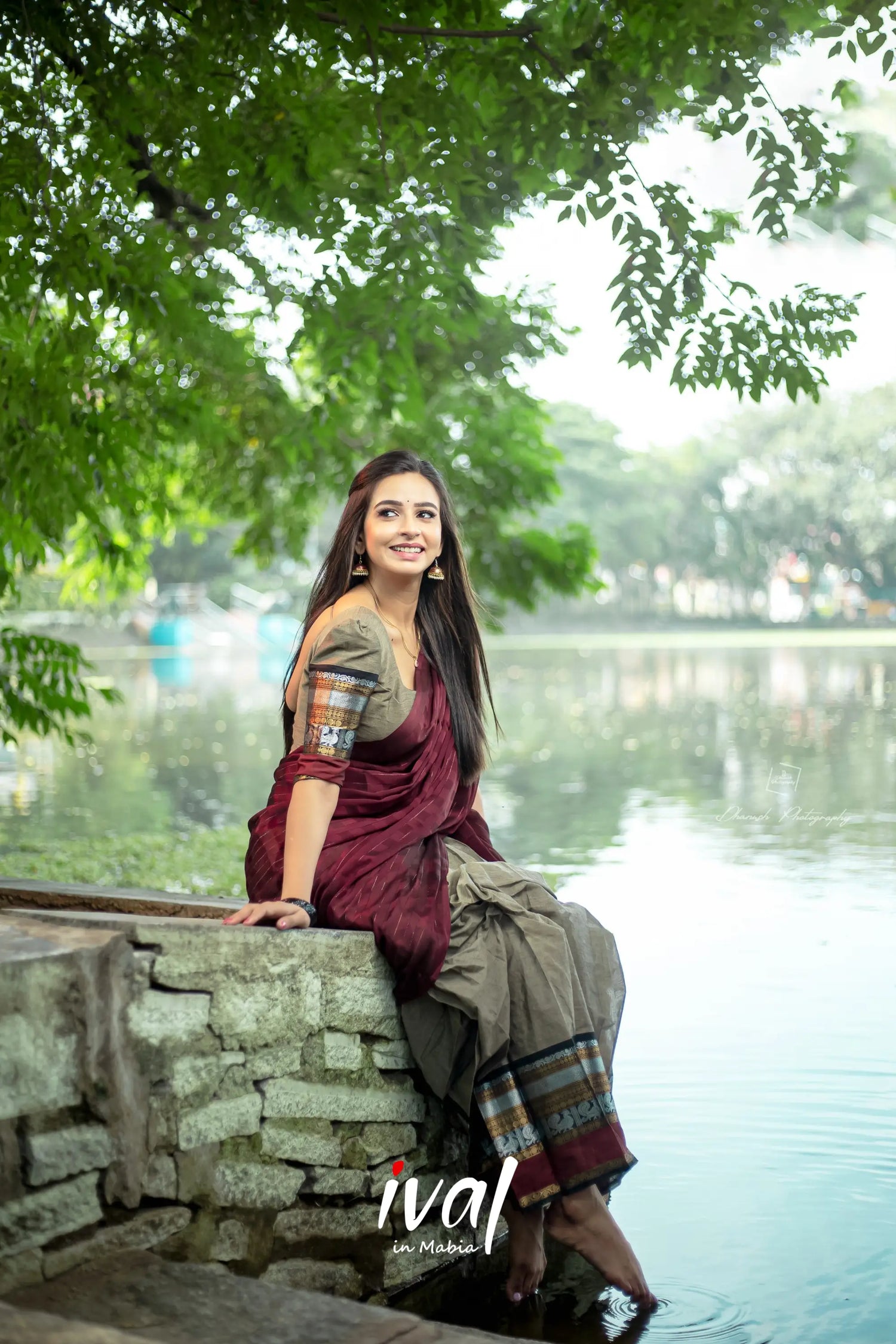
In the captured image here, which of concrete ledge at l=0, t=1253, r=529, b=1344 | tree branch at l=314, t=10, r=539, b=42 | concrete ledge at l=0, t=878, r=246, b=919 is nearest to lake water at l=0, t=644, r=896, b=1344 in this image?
concrete ledge at l=0, t=1253, r=529, b=1344

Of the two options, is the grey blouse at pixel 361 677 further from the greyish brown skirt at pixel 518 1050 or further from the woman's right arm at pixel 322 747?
the greyish brown skirt at pixel 518 1050

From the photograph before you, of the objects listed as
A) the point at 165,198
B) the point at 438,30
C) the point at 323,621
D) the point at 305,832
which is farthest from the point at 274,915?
the point at 165,198

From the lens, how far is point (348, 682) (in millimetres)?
3461

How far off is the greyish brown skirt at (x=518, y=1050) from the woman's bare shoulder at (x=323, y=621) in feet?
2.13

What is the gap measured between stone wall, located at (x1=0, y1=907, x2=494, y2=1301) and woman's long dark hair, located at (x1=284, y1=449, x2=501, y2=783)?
2.13 ft

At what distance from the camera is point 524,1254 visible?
3.42 meters

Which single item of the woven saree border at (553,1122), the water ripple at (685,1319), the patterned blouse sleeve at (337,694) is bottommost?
the water ripple at (685,1319)

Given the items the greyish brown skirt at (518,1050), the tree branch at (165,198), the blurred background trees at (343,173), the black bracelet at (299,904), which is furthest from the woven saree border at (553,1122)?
the tree branch at (165,198)

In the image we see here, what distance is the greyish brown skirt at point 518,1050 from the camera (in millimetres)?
3287

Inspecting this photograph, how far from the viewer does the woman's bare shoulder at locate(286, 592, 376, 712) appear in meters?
3.56

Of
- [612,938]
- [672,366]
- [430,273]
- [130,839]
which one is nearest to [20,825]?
[130,839]

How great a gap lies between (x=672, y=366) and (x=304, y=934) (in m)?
3.49

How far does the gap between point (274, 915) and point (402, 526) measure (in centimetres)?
102

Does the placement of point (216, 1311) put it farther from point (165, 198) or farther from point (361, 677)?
point (165, 198)
